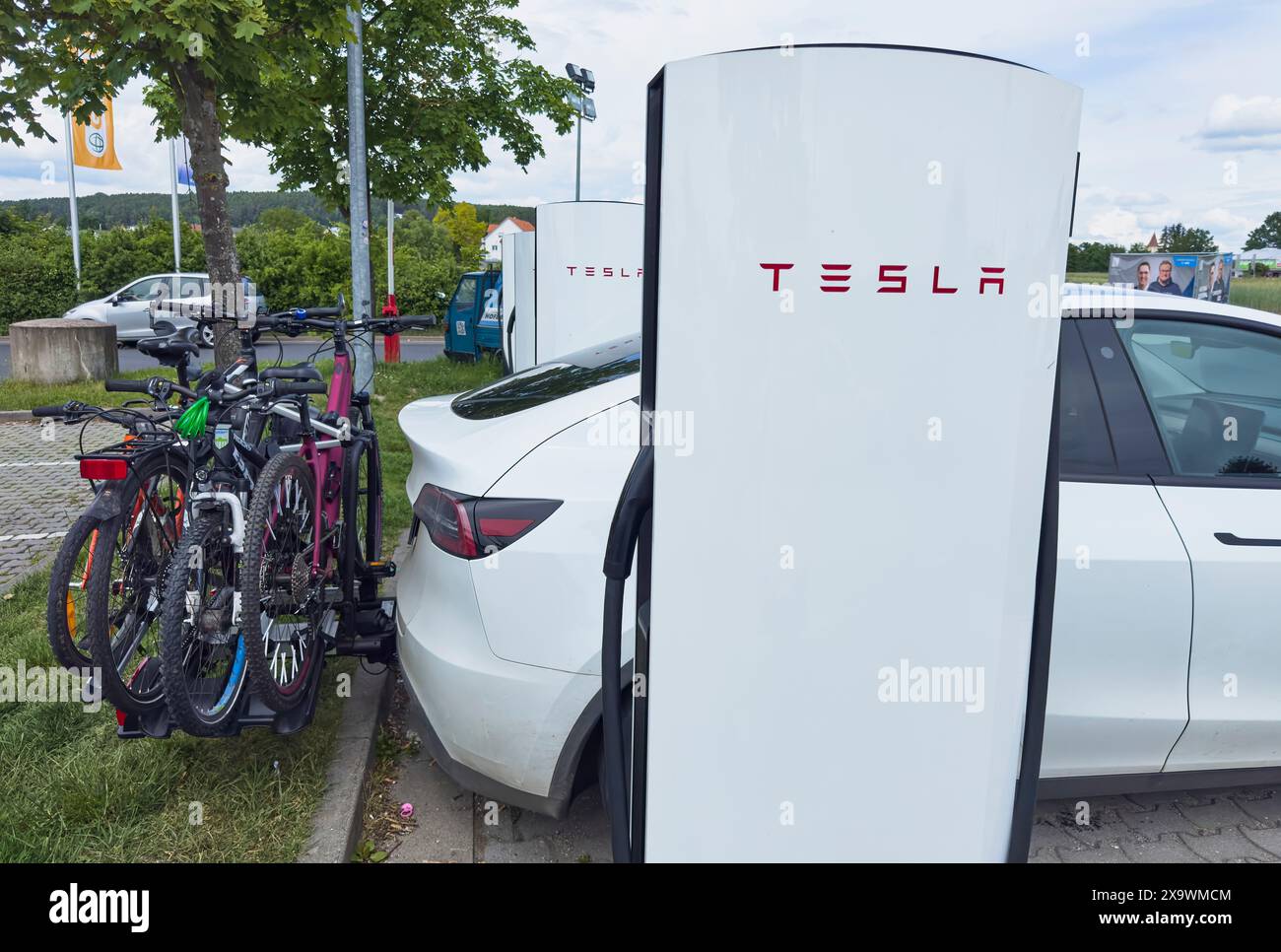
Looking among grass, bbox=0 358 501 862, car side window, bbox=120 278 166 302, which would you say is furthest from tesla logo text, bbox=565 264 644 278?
car side window, bbox=120 278 166 302

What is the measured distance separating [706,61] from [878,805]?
1.31 m

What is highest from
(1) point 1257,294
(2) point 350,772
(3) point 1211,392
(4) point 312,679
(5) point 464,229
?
(5) point 464,229

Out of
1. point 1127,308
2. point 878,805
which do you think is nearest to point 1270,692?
point 1127,308

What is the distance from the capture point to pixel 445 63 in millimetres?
15383

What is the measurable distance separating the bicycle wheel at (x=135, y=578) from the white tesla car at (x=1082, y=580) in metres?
0.83

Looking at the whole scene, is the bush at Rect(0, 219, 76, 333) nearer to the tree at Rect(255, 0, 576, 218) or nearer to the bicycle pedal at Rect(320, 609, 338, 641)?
the tree at Rect(255, 0, 576, 218)

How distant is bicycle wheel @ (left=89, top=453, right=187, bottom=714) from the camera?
2885mm

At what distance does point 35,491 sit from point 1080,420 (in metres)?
7.46

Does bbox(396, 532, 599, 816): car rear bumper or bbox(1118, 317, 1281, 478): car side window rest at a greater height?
bbox(1118, 317, 1281, 478): car side window

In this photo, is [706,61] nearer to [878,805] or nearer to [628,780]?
[878,805]

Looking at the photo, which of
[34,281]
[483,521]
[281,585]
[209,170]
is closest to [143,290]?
[34,281]

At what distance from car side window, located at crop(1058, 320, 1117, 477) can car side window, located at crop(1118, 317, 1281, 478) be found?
17 centimetres

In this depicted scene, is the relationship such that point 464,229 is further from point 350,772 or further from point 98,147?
point 350,772

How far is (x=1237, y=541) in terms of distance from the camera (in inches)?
111
